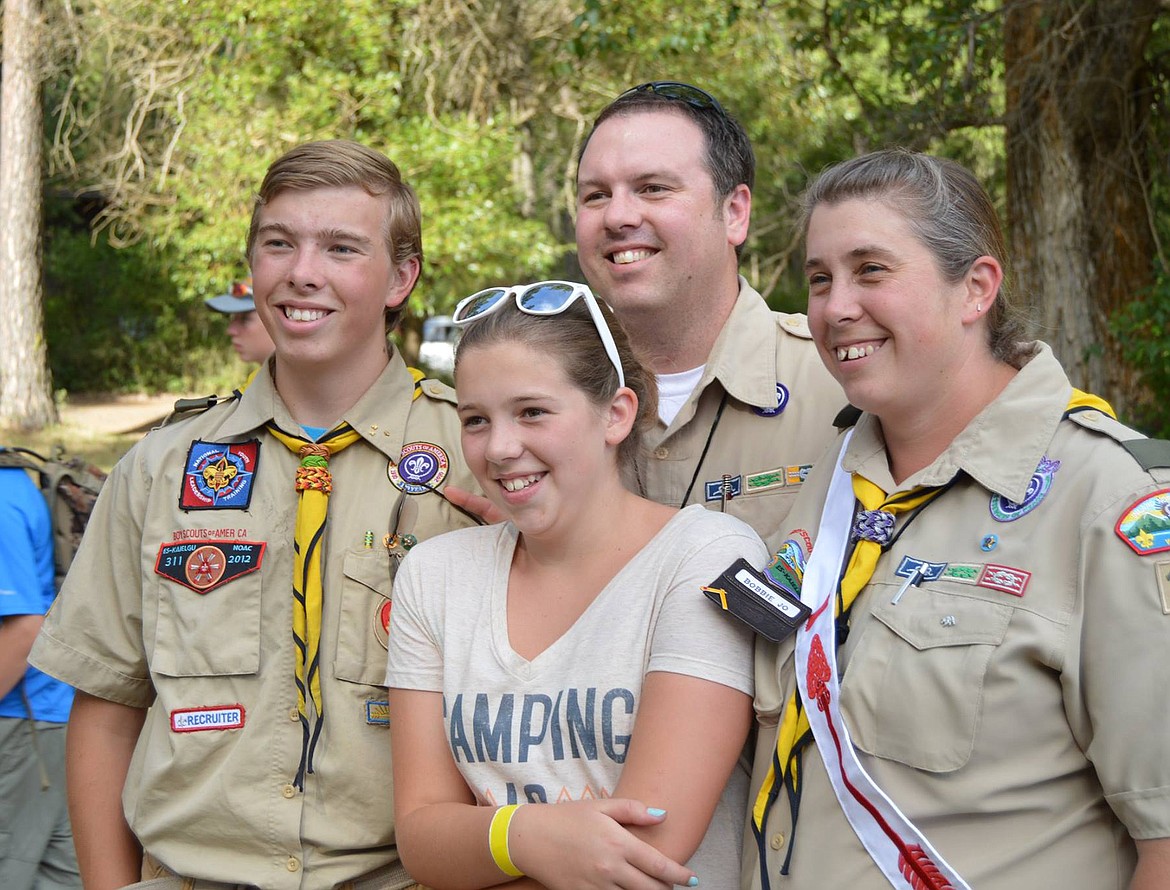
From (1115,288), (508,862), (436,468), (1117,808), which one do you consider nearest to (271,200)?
(436,468)

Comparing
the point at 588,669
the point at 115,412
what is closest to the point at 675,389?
the point at 588,669

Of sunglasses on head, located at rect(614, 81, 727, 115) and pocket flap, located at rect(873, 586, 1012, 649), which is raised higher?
sunglasses on head, located at rect(614, 81, 727, 115)

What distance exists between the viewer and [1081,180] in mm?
7895

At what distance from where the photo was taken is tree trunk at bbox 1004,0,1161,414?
779 cm

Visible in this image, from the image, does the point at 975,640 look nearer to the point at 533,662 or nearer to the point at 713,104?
the point at 533,662

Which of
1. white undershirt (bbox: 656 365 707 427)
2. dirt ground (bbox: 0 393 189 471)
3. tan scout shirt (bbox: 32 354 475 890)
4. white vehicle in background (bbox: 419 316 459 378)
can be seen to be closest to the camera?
tan scout shirt (bbox: 32 354 475 890)

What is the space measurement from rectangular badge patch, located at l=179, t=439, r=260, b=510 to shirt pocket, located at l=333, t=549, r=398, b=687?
32cm

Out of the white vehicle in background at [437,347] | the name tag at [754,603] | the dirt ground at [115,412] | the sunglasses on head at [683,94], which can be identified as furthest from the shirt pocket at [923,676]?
the dirt ground at [115,412]

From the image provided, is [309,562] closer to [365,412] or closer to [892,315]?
[365,412]

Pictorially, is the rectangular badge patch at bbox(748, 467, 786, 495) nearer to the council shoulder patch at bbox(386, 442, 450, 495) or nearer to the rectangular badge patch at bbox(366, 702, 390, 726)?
the council shoulder patch at bbox(386, 442, 450, 495)

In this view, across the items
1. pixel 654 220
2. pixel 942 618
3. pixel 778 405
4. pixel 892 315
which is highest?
pixel 654 220

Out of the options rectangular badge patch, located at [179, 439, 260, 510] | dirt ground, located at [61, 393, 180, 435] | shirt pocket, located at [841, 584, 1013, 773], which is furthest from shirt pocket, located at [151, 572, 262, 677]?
dirt ground, located at [61, 393, 180, 435]

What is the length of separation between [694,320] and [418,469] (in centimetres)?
81

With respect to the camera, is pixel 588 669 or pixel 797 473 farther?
pixel 797 473
